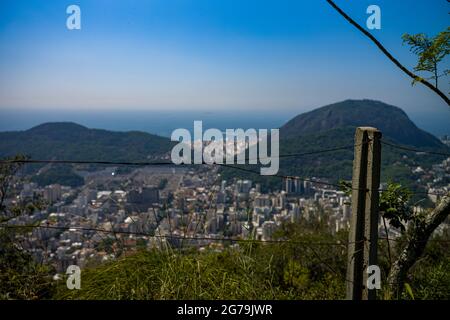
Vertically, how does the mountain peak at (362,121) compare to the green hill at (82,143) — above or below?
above

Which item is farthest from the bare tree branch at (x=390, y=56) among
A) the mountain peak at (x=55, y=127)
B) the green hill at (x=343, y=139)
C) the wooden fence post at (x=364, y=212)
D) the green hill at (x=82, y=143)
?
the mountain peak at (x=55, y=127)

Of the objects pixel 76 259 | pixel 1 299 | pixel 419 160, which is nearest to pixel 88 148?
pixel 419 160

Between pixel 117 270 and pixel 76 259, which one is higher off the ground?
pixel 117 270

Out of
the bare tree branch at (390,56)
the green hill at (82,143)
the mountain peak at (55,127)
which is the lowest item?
the green hill at (82,143)

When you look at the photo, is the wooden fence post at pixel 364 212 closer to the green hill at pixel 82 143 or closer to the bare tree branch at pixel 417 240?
the bare tree branch at pixel 417 240

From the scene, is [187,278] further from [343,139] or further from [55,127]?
[55,127]

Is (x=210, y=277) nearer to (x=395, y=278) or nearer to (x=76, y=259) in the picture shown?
(x=395, y=278)

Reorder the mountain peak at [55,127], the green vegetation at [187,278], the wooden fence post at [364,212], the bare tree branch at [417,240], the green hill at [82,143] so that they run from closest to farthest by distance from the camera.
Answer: the wooden fence post at [364,212] < the green vegetation at [187,278] < the bare tree branch at [417,240] < the green hill at [82,143] < the mountain peak at [55,127]

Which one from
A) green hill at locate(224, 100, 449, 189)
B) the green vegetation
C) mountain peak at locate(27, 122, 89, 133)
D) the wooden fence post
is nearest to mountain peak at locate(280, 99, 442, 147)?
green hill at locate(224, 100, 449, 189)
